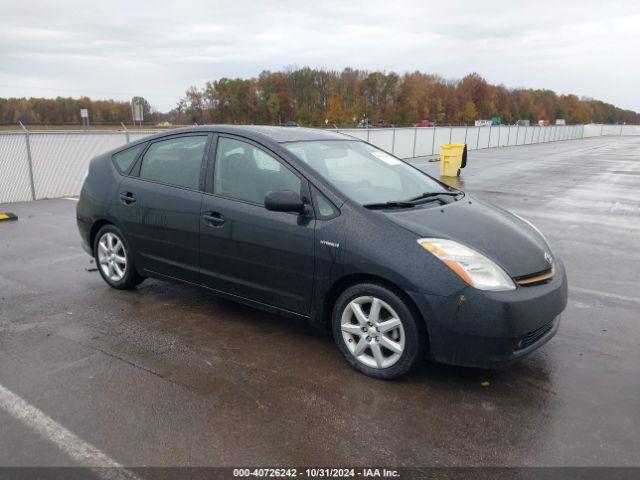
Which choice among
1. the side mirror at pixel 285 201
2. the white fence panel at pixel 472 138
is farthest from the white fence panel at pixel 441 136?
the side mirror at pixel 285 201

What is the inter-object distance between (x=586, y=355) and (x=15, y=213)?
983 centimetres

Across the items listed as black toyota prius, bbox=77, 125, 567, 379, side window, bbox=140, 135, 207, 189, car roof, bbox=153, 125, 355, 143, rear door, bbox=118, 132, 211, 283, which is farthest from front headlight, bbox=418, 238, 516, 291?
side window, bbox=140, 135, 207, 189

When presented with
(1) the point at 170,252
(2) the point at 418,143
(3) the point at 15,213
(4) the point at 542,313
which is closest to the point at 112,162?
(1) the point at 170,252

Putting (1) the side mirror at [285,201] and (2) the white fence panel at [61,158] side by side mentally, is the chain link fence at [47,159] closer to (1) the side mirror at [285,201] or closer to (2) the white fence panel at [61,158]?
(2) the white fence panel at [61,158]

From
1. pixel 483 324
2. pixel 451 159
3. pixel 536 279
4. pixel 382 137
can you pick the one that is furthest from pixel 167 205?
pixel 382 137

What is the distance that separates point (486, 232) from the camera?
146 inches

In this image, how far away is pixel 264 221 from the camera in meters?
3.98

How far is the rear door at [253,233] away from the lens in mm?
3854

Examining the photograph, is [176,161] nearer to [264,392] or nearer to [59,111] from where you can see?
[264,392]

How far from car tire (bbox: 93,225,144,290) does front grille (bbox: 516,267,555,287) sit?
3.51 metres

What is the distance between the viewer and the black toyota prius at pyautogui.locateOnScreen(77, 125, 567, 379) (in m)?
3.32

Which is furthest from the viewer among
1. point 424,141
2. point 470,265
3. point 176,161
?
point 424,141

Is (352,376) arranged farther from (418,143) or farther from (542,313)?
(418,143)

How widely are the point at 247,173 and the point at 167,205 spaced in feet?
2.81
